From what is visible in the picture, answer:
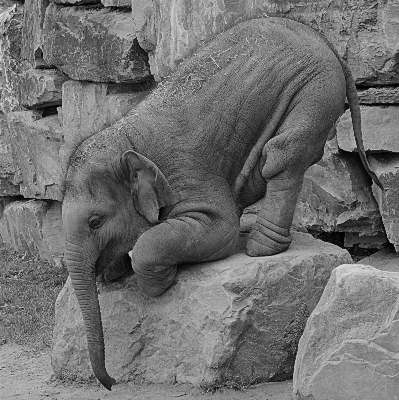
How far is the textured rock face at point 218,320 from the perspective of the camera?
5.39 m

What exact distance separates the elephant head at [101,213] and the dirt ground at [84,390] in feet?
0.72

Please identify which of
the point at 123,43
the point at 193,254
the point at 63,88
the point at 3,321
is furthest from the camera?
the point at 63,88

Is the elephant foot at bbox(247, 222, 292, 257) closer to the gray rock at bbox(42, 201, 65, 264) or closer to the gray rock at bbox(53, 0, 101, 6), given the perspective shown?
the gray rock at bbox(53, 0, 101, 6)

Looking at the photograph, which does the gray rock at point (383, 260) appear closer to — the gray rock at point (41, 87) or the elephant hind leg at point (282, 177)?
the elephant hind leg at point (282, 177)

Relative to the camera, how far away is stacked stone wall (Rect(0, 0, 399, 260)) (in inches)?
293

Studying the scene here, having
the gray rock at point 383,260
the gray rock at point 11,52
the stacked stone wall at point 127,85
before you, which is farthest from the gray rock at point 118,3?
the gray rock at point 383,260

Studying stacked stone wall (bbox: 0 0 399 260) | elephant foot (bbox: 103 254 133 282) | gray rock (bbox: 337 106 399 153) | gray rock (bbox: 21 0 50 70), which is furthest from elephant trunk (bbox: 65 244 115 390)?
gray rock (bbox: 21 0 50 70)

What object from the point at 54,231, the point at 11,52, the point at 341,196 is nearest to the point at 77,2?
the point at 11,52

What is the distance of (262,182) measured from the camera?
5742mm

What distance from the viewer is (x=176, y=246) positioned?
5434mm

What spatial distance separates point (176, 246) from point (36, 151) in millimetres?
5244

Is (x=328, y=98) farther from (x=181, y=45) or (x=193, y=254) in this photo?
(x=181, y=45)

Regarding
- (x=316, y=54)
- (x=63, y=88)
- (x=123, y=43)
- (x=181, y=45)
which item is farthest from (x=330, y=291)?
(x=63, y=88)

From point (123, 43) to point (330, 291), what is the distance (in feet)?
15.6
